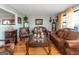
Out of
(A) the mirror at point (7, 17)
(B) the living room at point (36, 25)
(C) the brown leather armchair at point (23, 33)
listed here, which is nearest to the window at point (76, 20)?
(B) the living room at point (36, 25)

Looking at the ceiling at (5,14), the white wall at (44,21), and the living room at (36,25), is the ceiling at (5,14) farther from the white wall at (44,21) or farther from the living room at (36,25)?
the white wall at (44,21)

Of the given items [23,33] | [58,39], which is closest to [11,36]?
[23,33]

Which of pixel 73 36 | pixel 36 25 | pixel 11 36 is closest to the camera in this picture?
pixel 73 36

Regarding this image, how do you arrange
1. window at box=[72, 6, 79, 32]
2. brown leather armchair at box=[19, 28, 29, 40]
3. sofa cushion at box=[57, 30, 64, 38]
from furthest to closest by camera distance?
brown leather armchair at box=[19, 28, 29, 40], sofa cushion at box=[57, 30, 64, 38], window at box=[72, 6, 79, 32]

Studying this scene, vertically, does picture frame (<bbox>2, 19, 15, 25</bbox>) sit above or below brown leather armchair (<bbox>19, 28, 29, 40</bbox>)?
above

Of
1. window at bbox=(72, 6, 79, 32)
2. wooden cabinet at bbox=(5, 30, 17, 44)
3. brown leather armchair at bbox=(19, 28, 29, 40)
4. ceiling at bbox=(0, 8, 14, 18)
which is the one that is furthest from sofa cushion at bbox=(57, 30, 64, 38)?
ceiling at bbox=(0, 8, 14, 18)

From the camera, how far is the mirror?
2646mm

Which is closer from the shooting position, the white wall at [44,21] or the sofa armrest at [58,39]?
the white wall at [44,21]

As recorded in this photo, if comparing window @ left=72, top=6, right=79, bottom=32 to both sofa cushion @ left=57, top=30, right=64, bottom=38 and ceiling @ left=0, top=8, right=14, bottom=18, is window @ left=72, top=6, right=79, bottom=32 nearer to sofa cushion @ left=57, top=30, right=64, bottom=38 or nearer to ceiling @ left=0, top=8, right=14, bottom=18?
sofa cushion @ left=57, top=30, right=64, bottom=38

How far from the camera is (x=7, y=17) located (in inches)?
108

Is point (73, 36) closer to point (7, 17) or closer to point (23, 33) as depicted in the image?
point (23, 33)

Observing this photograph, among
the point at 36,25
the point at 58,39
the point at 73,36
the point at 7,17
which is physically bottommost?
the point at 58,39

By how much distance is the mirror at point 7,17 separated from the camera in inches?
104
